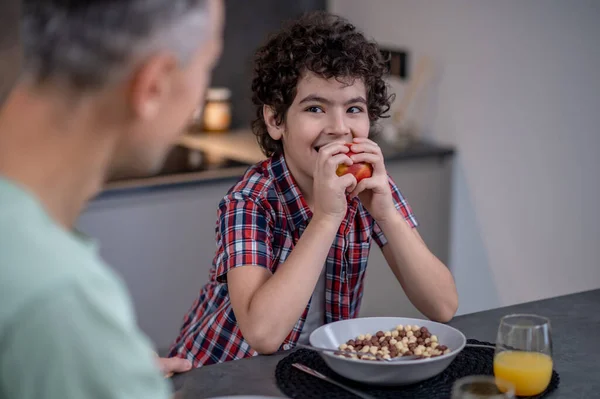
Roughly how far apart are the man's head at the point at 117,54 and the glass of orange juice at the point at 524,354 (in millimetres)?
670

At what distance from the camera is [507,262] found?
2777 millimetres

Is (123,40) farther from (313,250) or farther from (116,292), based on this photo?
(313,250)

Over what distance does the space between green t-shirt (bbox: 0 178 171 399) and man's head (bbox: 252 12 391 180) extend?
3.16 feet

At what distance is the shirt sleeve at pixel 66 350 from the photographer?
0.67m

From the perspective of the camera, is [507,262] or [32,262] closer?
[32,262]

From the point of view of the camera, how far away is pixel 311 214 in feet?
5.54

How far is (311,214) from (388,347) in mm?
422

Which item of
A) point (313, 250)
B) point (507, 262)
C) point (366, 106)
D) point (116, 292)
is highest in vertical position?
point (366, 106)

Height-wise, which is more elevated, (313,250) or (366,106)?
(366,106)

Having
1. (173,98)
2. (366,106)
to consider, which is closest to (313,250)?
(366,106)

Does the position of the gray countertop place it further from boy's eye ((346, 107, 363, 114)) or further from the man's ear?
the man's ear

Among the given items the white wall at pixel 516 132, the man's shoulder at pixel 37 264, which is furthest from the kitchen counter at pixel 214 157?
the man's shoulder at pixel 37 264

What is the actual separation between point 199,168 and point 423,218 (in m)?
0.82

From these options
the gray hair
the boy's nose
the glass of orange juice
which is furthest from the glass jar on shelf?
the gray hair
